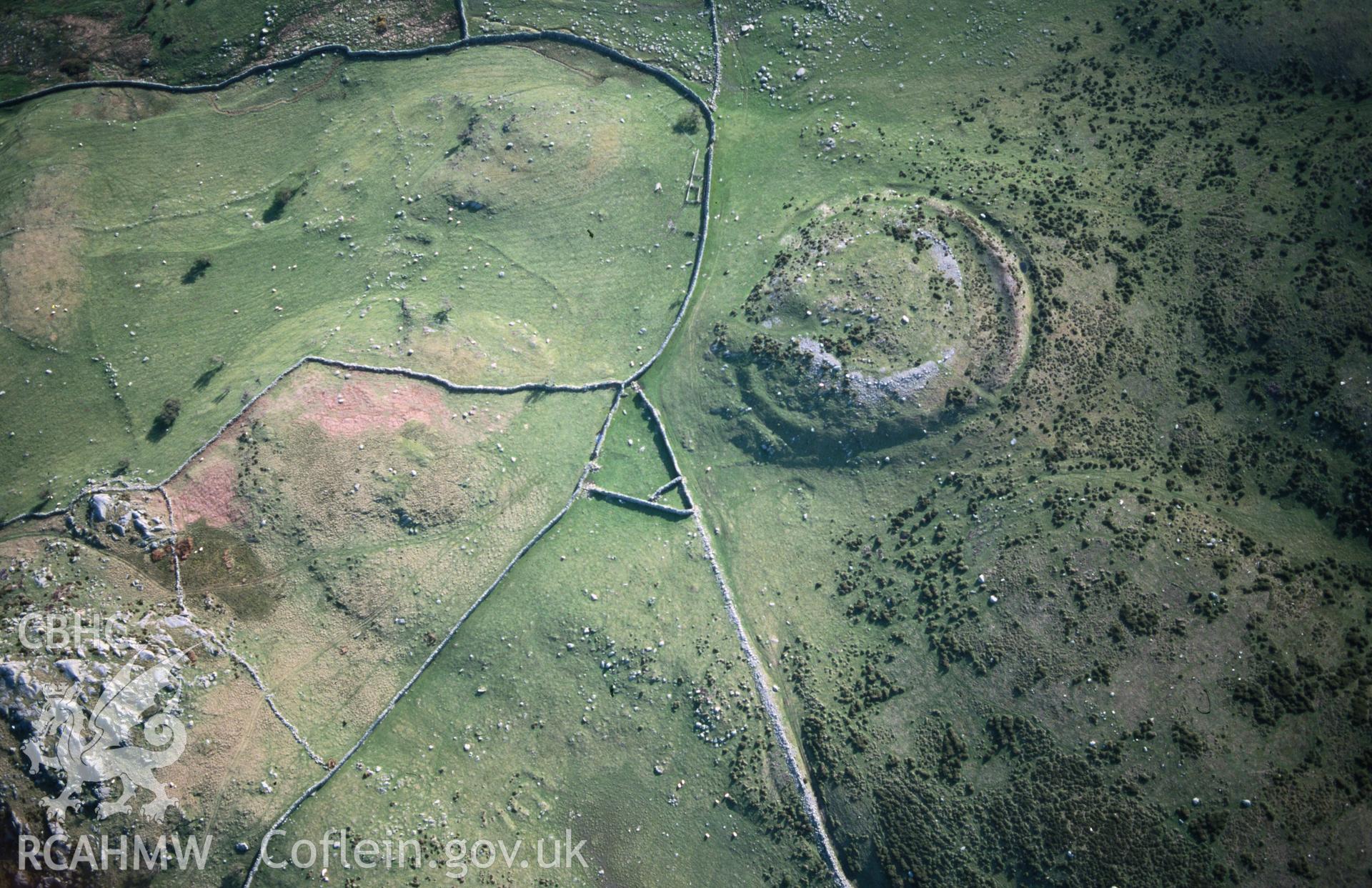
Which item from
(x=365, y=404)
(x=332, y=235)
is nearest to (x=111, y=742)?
(x=365, y=404)

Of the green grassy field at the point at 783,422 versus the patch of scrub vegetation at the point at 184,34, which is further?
the patch of scrub vegetation at the point at 184,34

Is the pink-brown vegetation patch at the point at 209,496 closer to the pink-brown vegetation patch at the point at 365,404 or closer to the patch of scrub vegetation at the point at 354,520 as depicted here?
the patch of scrub vegetation at the point at 354,520

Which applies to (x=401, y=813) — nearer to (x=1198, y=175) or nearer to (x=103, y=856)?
(x=103, y=856)

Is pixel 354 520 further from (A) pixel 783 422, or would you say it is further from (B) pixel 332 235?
(A) pixel 783 422

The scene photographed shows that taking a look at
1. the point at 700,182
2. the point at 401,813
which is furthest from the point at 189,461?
the point at 700,182

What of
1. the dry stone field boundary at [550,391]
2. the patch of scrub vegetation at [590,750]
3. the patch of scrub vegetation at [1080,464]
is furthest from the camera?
the dry stone field boundary at [550,391]

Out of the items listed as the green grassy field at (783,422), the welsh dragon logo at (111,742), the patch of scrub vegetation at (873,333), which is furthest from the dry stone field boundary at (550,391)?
the patch of scrub vegetation at (873,333)

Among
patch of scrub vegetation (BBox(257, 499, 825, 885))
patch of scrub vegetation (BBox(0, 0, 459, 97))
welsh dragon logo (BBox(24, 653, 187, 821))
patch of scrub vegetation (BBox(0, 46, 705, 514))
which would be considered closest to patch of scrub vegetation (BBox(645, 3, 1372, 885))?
patch of scrub vegetation (BBox(257, 499, 825, 885))

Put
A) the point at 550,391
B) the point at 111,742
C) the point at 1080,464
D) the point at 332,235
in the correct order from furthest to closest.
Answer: the point at 332,235 < the point at 550,391 < the point at 1080,464 < the point at 111,742
